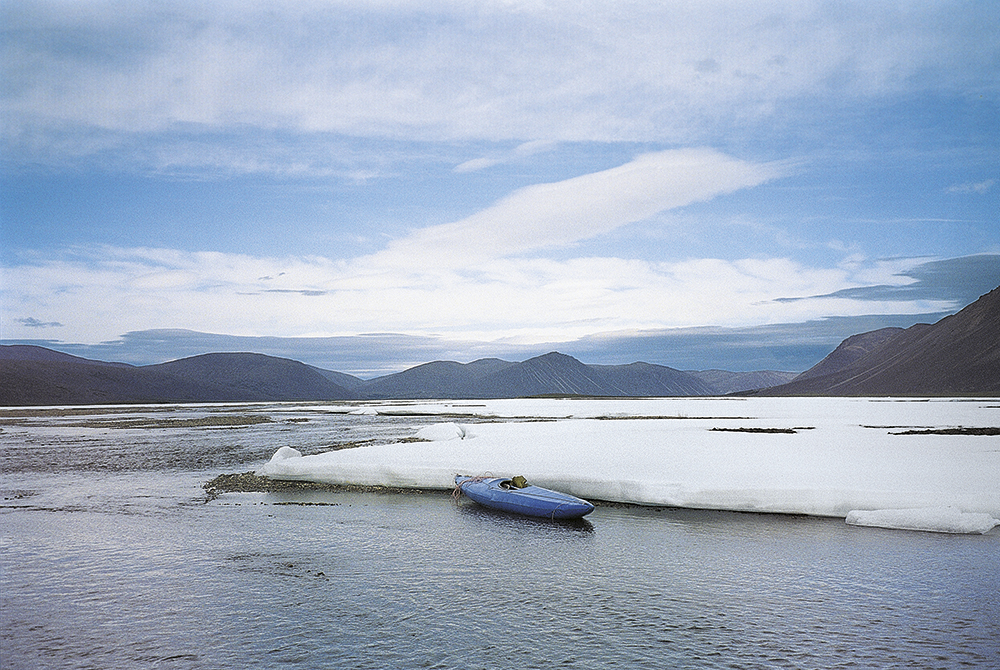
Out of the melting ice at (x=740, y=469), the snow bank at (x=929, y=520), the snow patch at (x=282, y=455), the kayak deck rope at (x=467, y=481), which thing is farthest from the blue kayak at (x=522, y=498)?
the snow patch at (x=282, y=455)

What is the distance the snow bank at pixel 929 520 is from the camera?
1769 cm

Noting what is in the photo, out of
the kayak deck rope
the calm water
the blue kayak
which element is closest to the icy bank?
the calm water

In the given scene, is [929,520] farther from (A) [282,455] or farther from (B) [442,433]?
(B) [442,433]

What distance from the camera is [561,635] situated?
11578 millimetres

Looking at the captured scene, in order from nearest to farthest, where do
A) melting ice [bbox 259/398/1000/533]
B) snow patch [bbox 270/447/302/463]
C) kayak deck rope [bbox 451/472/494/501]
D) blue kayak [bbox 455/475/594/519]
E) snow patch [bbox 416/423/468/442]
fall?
melting ice [bbox 259/398/1000/533] < blue kayak [bbox 455/475/594/519] < kayak deck rope [bbox 451/472/494/501] < snow patch [bbox 270/447/302/463] < snow patch [bbox 416/423/468/442]

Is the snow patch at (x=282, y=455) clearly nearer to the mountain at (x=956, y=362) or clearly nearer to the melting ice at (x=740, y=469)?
the melting ice at (x=740, y=469)

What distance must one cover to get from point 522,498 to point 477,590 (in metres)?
7.35

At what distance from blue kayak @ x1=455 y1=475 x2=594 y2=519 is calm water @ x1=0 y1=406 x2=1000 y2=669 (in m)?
0.54

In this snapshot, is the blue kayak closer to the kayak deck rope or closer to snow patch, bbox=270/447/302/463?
the kayak deck rope

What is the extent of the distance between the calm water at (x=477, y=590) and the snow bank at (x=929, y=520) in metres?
0.44

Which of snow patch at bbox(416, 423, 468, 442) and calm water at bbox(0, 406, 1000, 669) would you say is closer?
calm water at bbox(0, 406, 1000, 669)

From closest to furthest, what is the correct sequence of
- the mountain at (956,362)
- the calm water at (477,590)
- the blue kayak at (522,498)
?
the calm water at (477,590), the blue kayak at (522,498), the mountain at (956,362)

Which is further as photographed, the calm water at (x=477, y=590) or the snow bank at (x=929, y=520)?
the snow bank at (x=929, y=520)

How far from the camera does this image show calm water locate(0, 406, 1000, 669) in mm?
10883
